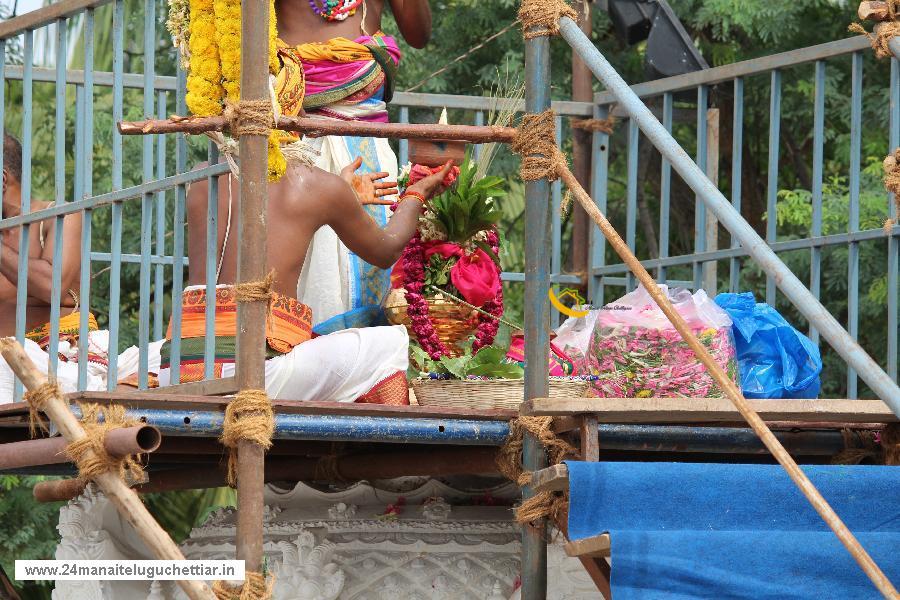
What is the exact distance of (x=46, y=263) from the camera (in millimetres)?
5559

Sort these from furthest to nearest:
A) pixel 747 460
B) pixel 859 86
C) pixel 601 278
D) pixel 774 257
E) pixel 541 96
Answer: pixel 601 278 < pixel 859 86 < pixel 747 460 < pixel 541 96 < pixel 774 257

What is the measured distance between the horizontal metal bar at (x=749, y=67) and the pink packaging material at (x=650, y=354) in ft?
3.17

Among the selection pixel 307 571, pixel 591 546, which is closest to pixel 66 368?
pixel 307 571

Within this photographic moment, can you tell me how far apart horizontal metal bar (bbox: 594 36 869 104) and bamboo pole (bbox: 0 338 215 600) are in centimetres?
249

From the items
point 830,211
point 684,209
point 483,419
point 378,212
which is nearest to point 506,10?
point 684,209

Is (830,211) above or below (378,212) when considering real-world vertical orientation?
above

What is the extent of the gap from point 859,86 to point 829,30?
210 inches

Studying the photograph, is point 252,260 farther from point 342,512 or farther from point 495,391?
point 342,512

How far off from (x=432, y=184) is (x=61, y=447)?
187 centimetres

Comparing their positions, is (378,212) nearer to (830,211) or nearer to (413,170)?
(413,170)

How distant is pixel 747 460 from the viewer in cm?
550

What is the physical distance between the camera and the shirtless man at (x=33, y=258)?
5.55 meters

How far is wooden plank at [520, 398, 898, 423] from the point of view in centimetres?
415

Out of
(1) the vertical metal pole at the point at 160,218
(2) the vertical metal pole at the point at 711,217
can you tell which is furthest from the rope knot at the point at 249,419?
(2) the vertical metal pole at the point at 711,217
